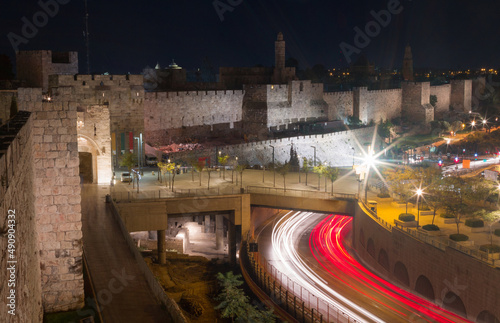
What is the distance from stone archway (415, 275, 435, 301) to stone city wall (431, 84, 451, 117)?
33.8 m

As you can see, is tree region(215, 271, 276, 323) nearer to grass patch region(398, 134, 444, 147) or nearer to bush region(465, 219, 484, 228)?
bush region(465, 219, 484, 228)

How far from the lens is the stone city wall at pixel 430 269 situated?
14651mm

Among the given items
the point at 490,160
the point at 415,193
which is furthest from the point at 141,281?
the point at 490,160

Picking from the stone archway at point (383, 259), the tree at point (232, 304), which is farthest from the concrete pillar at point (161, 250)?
the stone archway at point (383, 259)

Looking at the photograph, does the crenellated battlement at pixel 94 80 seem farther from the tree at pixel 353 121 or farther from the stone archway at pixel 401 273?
the tree at pixel 353 121

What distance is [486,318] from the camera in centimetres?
1456

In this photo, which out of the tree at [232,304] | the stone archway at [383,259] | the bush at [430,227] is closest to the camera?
the tree at [232,304]

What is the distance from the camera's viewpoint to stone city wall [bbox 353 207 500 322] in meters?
14.7

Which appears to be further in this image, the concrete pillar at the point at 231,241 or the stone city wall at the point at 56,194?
the concrete pillar at the point at 231,241

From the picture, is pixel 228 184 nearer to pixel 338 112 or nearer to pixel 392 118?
pixel 338 112

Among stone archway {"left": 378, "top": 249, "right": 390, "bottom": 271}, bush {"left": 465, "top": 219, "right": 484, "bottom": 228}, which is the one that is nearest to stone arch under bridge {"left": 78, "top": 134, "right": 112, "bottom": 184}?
stone archway {"left": 378, "top": 249, "right": 390, "bottom": 271}

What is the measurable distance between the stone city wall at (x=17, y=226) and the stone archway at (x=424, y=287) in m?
12.6

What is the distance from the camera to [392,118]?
46406 mm

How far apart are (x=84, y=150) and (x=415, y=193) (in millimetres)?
11157
